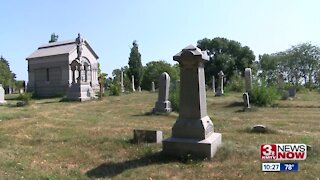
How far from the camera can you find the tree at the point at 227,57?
206 feet

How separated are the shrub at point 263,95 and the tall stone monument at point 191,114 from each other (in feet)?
42.4

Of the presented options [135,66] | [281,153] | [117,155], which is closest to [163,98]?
[117,155]

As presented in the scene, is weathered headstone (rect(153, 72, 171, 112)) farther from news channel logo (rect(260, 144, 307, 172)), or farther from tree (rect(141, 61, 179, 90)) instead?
tree (rect(141, 61, 179, 90))

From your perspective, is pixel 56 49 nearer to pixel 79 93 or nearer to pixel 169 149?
pixel 79 93

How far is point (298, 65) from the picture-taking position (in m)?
70.8

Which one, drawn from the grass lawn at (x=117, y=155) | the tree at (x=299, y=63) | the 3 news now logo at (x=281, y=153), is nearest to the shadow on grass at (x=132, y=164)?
the grass lawn at (x=117, y=155)

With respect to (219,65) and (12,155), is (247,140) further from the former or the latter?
(219,65)

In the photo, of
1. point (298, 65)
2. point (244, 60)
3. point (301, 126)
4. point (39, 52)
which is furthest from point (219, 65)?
point (301, 126)

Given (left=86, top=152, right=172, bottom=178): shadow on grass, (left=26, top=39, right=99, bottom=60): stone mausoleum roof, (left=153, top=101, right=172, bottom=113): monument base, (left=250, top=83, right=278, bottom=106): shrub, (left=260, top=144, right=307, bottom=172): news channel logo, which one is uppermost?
(left=26, top=39, right=99, bottom=60): stone mausoleum roof

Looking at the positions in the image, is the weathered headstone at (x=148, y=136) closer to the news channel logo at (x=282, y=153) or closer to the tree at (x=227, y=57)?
the news channel logo at (x=282, y=153)

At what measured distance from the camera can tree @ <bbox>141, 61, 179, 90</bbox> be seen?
241 feet

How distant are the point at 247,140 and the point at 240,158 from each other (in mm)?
1802

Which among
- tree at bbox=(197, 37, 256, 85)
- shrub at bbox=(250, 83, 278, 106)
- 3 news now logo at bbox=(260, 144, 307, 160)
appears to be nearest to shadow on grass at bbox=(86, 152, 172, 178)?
3 news now logo at bbox=(260, 144, 307, 160)

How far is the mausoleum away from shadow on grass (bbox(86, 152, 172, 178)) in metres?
27.6
